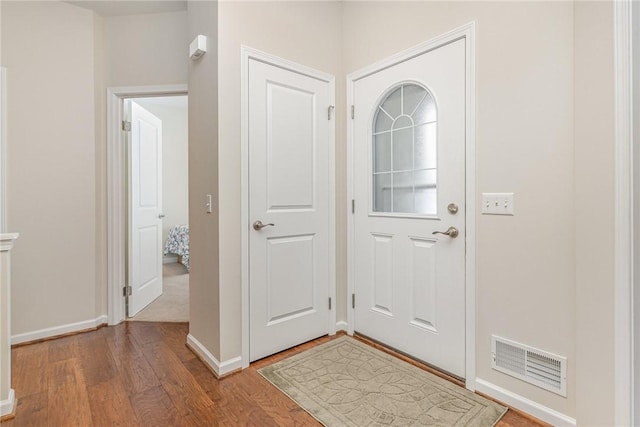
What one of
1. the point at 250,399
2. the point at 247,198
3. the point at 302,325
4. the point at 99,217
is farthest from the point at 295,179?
the point at 99,217

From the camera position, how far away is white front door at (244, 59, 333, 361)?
204 cm

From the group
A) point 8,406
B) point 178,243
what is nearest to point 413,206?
point 8,406

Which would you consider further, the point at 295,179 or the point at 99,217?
the point at 99,217

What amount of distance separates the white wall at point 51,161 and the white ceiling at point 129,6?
94 mm

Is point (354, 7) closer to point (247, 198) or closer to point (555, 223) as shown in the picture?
point (247, 198)

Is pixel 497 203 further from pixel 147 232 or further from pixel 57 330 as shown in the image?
pixel 57 330

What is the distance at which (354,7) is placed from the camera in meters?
2.37

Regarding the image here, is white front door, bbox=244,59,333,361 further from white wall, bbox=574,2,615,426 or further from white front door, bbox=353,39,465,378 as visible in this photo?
white wall, bbox=574,2,615,426

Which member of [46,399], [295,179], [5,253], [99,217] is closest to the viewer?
[5,253]

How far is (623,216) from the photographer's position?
1214 millimetres

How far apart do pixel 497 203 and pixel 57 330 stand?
10.7 feet

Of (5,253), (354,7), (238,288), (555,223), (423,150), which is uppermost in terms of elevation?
(354,7)

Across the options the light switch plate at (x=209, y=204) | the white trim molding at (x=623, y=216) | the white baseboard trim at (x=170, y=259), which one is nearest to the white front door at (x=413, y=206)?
the white trim molding at (x=623, y=216)

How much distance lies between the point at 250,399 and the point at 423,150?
5.72 feet
